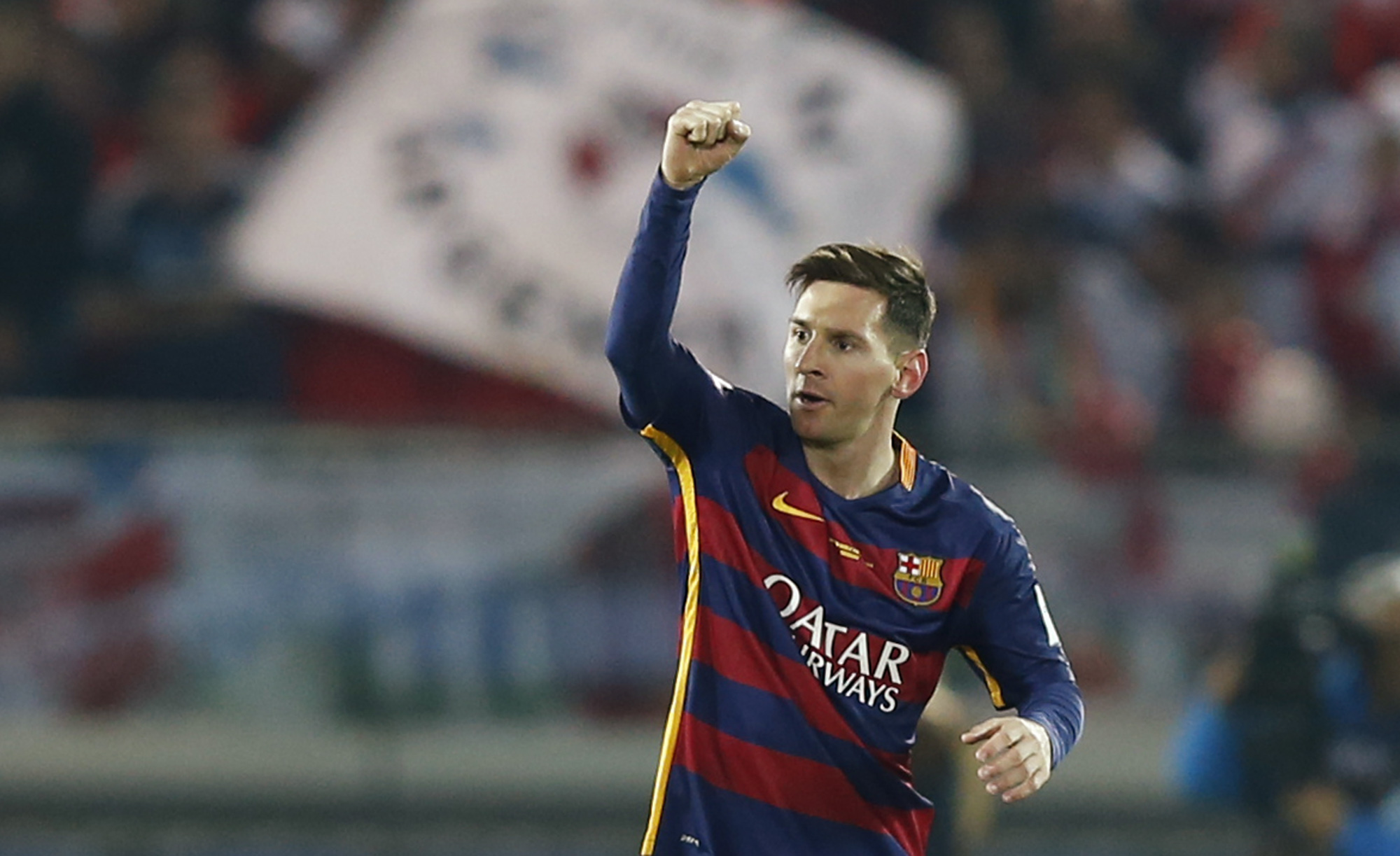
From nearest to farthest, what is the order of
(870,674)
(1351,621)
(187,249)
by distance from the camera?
(870,674) < (1351,621) < (187,249)

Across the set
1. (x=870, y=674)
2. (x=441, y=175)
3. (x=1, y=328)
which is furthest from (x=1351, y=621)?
(x=1, y=328)

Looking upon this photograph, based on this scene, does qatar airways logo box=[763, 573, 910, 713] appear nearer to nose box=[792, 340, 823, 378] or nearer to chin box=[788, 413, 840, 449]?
chin box=[788, 413, 840, 449]

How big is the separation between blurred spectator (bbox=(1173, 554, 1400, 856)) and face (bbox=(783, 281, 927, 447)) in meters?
4.32

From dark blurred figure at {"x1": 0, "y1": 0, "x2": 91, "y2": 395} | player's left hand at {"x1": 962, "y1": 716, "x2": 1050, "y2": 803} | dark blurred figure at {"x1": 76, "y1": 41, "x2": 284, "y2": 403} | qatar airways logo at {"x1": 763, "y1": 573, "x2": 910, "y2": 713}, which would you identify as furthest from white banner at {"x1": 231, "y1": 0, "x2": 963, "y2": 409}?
player's left hand at {"x1": 962, "y1": 716, "x2": 1050, "y2": 803}

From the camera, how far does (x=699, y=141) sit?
432 cm

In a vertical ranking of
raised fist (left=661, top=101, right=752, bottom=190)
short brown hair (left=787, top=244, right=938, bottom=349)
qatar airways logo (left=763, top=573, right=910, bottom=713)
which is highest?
raised fist (left=661, top=101, right=752, bottom=190)

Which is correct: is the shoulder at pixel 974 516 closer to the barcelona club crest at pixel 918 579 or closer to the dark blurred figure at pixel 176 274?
the barcelona club crest at pixel 918 579

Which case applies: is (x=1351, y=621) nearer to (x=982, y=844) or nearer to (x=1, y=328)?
(x=982, y=844)

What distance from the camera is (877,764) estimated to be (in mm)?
4754

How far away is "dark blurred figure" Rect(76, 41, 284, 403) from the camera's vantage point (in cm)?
887

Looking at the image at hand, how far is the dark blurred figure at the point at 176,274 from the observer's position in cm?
887

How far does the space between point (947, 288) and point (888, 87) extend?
908 mm

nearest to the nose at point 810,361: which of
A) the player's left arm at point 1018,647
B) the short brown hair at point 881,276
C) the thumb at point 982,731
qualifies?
the short brown hair at point 881,276

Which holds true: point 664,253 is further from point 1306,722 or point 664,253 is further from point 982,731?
point 1306,722
